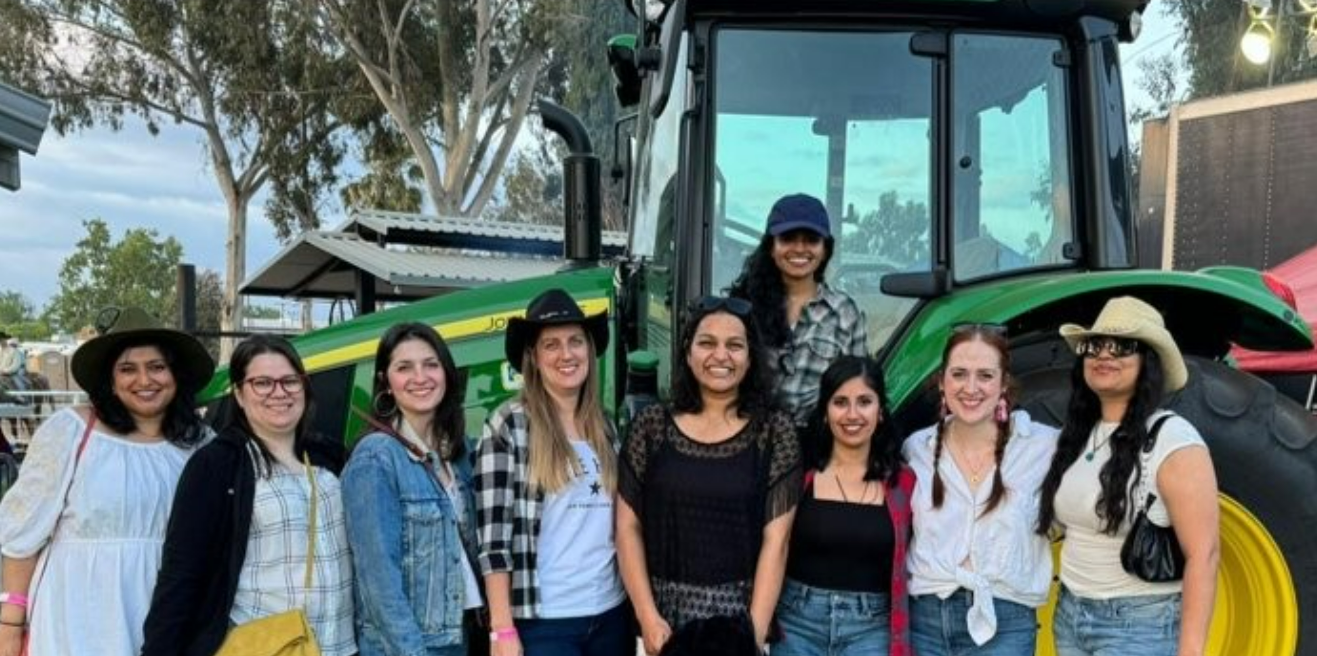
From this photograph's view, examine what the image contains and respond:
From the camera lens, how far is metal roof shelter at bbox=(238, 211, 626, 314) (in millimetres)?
10508

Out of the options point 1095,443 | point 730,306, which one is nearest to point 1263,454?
point 1095,443

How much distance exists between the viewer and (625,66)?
4574 millimetres

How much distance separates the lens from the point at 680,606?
8.95 ft

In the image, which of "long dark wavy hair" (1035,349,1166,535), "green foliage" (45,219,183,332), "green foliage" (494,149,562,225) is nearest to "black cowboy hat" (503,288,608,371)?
"long dark wavy hair" (1035,349,1166,535)

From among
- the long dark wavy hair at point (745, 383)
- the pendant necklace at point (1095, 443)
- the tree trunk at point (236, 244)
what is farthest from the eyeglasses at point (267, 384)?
the tree trunk at point (236, 244)

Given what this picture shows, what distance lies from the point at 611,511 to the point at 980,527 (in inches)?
35.2

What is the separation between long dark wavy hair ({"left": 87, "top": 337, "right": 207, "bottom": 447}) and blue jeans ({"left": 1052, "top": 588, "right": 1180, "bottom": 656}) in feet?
7.45

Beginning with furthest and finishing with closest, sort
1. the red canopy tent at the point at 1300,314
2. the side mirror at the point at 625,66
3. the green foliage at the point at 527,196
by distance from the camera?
1. the green foliage at the point at 527,196
2. the red canopy tent at the point at 1300,314
3. the side mirror at the point at 625,66

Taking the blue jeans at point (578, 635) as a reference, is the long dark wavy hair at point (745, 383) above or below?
above

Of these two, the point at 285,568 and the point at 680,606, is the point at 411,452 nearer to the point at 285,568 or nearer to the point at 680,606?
the point at 285,568

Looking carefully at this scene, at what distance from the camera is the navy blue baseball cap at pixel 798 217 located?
119 inches

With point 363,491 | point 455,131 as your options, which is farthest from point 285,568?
point 455,131

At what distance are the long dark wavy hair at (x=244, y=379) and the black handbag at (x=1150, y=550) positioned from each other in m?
1.98

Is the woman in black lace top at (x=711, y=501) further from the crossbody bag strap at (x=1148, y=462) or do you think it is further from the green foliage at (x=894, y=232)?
the green foliage at (x=894, y=232)
